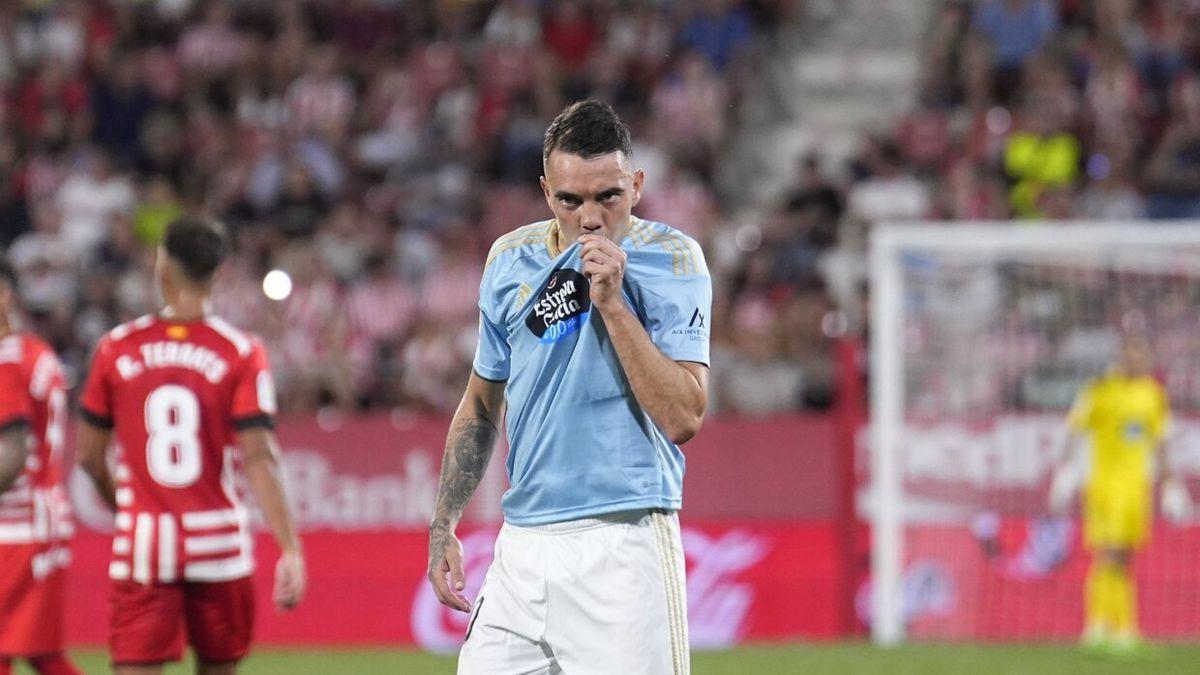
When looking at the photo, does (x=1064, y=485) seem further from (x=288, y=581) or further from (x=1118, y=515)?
(x=288, y=581)

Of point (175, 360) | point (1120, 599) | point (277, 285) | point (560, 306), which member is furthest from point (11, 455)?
point (277, 285)

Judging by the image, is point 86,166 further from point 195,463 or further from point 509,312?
point 509,312

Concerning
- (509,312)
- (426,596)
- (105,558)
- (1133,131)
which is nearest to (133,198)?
(105,558)

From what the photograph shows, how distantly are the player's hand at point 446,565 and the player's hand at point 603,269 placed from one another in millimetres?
822

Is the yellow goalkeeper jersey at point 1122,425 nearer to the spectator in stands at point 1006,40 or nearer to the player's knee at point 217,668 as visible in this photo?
the spectator in stands at point 1006,40

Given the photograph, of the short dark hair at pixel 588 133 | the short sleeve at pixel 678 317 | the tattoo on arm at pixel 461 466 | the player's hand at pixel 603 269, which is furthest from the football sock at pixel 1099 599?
the player's hand at pixel 603 269

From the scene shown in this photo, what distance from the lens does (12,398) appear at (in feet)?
21.5

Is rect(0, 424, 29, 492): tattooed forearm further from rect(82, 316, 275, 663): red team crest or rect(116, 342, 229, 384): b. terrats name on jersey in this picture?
rect(116, 342, 229, 384): b. terrats name on jersey

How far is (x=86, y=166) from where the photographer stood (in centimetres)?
1695

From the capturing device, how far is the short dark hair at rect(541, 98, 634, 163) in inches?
163

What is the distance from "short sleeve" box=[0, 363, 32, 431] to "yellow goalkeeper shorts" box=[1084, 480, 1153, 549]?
24.4 ft

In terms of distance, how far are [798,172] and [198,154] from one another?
18.5ft

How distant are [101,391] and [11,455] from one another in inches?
22.3

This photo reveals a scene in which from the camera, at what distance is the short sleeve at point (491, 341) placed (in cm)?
443
